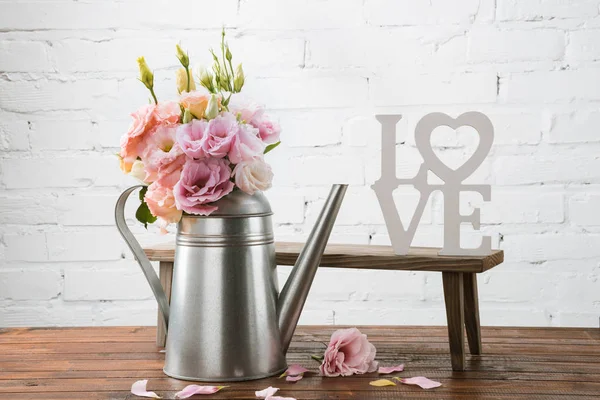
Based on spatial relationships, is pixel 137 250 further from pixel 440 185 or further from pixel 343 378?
pixel 440 185

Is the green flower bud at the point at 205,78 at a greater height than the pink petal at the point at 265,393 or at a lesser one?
greater

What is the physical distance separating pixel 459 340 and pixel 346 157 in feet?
2.51

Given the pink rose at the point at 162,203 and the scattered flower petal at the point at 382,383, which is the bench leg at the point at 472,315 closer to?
the scattered flower petal at the point at 382,383

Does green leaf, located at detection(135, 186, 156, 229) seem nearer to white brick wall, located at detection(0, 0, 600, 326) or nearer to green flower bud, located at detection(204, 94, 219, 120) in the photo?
green flower bud, located at detection(204, 94, 219, 120)

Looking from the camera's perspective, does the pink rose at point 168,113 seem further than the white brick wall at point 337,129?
No

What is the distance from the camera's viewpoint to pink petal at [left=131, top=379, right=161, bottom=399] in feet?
2.88

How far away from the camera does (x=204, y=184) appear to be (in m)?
0.93

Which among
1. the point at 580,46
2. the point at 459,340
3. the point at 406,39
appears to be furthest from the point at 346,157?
the point at 459,340

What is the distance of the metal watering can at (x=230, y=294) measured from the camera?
93cm

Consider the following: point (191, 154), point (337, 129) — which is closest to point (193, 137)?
point (191, 154)

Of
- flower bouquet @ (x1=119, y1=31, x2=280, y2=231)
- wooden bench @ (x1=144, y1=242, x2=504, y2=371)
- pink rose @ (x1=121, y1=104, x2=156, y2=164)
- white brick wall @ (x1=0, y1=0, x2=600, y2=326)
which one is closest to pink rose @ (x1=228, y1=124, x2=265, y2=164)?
flower bouquet @ (x1=119, y1=31, x2=280, y2=231)

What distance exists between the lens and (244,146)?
918mm

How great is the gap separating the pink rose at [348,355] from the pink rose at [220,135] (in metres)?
0.29

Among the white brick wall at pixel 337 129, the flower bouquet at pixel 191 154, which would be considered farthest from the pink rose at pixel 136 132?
the white brick wall at pixel 337 129
